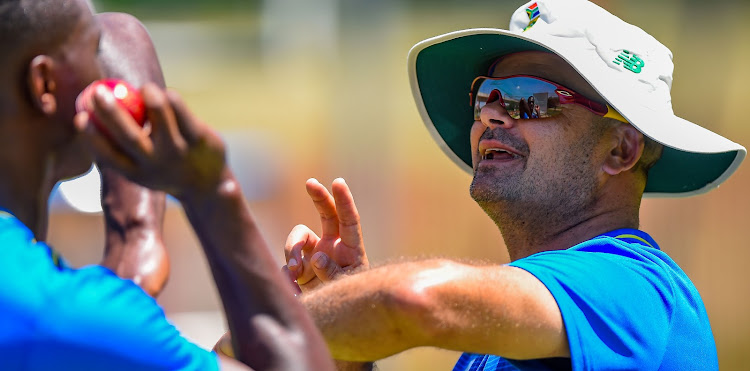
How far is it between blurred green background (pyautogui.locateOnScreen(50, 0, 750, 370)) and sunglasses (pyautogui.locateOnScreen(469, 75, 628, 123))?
12.2 ft

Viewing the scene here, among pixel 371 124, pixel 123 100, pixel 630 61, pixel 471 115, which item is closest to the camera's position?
pixel 123 100

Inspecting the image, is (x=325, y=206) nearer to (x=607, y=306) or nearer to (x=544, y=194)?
(x=544, y=194)

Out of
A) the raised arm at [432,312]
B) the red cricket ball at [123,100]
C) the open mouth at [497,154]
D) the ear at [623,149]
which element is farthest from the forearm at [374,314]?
the ear at [623,149]

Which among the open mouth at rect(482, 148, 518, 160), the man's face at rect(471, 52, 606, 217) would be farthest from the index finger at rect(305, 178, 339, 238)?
the open mouth at rect(482, 148, 518, 160)

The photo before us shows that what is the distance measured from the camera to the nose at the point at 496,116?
3.12m

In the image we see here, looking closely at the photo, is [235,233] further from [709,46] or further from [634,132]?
[709,46]

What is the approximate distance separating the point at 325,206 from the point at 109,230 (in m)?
1.44

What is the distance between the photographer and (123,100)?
1.19 meters

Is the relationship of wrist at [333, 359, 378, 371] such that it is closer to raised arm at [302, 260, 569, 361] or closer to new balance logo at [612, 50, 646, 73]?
raised arm at [302, 260, 569, 361]

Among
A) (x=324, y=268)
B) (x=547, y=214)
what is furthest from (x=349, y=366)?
(x=547, y=214)

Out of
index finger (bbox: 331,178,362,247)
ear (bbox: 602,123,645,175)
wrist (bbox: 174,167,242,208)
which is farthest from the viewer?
ear (bbox: 602,123,645,175)

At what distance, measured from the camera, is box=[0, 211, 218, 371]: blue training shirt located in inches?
48.1

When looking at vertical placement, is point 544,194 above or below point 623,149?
below

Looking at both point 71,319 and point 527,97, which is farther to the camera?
point 527,97
